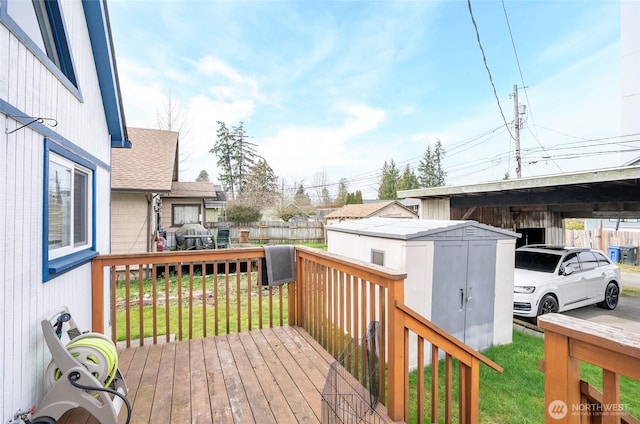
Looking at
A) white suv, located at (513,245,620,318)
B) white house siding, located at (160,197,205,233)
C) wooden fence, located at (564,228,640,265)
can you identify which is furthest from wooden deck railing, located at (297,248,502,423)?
wooden fence, located at (564,228,640,265)

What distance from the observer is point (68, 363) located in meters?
1.88

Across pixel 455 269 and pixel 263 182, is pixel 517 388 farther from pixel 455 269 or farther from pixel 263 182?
pixel 263 182

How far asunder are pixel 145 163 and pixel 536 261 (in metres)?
10.3

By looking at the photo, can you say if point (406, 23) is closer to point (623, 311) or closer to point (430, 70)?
point (430, 70)

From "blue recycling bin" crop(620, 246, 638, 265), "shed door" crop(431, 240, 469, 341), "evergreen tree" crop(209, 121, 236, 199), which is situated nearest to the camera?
"shed door" crop(431, 240, 469, 341)

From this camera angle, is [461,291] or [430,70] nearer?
[461,291]

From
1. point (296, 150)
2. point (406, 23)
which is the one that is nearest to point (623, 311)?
point (406, 23)

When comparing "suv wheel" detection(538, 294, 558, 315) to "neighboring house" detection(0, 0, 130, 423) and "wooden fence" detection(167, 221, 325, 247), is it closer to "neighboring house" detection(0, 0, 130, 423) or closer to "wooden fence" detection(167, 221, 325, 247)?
"neighboring house" detection(0, 0, 130, 423)

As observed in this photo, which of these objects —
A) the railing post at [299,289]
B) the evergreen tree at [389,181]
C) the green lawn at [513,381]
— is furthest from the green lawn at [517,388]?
the evergreen tree at [389,181]

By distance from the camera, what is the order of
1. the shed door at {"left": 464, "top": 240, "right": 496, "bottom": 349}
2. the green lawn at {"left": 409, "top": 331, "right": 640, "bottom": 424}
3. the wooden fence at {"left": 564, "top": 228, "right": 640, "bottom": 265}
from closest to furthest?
1. the green lawn at {"left": 409, "top": 331, "right": 640, "bottom": 424}
2. the shed door at {"left": 464, "top": 240, "right": 496, "bottom": 349}
3. the wooden fence at {"left": 564, "top": 228, "right": 640, "bottom": 265}

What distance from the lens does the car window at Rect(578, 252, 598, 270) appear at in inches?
255

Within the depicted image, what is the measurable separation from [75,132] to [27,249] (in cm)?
147

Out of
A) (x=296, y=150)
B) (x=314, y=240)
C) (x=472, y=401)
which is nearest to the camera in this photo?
(x=472, y=401)

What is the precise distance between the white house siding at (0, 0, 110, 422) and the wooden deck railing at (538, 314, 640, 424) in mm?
2480
